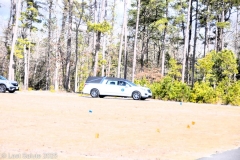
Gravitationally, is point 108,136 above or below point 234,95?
below

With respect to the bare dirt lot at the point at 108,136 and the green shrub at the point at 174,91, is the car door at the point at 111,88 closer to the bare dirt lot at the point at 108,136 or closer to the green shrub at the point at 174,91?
the green shrub at the point at 174,91

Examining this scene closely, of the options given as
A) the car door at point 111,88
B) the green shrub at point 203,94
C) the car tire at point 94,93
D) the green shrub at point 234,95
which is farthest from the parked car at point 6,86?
the green shrub at point 234,95

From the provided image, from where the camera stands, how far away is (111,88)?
81.5 ft

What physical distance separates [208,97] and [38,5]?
26.4m

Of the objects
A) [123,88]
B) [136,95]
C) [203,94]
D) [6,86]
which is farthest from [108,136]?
[6,86]

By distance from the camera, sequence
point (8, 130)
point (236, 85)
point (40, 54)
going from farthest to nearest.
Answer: point (40, 54) < point (236, 85) < point (8, 130)

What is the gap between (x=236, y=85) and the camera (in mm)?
23844

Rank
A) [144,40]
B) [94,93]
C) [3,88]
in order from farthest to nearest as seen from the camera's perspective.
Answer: [144,40] → [3,88] → [94,93]

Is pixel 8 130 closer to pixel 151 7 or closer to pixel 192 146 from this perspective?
pixel 192 146

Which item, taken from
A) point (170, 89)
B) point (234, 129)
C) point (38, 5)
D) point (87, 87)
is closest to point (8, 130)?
point (234, 129)

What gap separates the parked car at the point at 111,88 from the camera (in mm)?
24484

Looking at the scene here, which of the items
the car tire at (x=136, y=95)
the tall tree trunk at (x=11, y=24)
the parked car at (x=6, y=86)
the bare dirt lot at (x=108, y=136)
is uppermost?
the tall tree trunk at (x=11, y=24)

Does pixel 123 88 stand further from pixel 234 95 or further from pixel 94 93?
pixel 234 95

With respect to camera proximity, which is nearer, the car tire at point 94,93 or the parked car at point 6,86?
the car tire at point 94,93
